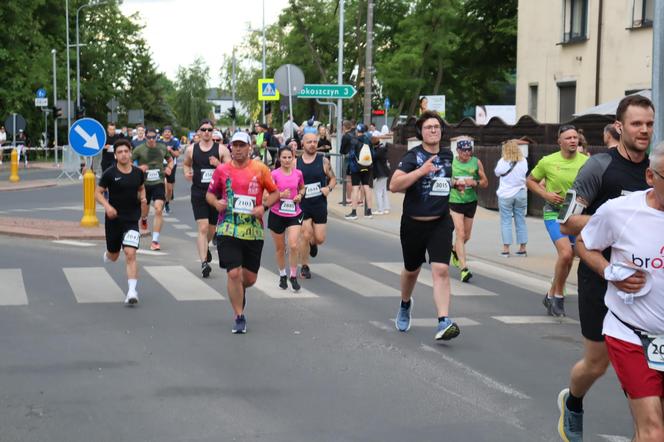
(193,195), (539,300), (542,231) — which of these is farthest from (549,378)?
(542,231)

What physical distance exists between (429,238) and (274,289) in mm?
3550

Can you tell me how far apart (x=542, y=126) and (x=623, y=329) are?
20.4m

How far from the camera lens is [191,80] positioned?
145500mm

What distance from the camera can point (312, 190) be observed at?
12.9 m

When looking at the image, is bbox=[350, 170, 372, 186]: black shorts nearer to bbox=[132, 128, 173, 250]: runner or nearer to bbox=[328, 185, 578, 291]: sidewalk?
bbox=[328, 185, 578, 291]: sidewalk

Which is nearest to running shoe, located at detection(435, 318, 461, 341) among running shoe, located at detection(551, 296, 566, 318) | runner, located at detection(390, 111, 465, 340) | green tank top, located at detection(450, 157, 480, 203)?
runner, located at detection(390, 111, 465, 340)

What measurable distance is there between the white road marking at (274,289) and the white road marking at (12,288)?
2.56m

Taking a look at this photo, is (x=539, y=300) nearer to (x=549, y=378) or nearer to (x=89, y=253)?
(x=549, y=378)

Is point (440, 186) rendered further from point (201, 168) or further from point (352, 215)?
point (352, 215)

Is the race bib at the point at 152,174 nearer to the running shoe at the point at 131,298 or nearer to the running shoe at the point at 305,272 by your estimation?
the running shoe at the point at 305,272

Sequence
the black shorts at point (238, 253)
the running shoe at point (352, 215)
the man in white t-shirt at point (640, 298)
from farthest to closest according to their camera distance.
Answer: the running shoe at point (352, 215)
the black shorts at point (238, 253)
the man in white t-shirt at point (640, 298)

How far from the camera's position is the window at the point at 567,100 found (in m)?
32.8

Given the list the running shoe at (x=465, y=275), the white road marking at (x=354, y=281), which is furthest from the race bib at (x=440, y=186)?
the running shoe at (x=465, y=275)

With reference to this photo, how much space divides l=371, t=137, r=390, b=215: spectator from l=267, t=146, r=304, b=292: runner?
10.7 metres
